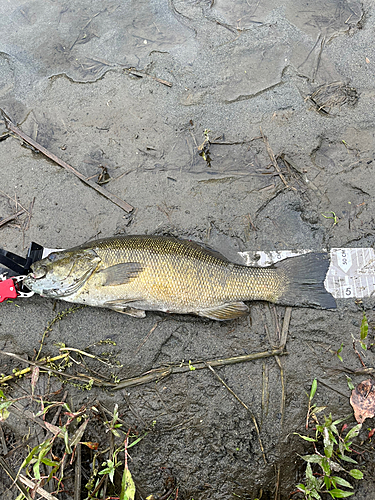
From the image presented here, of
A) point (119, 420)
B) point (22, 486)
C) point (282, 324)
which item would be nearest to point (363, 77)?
point (282, 324)

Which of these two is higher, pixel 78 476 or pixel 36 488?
pixel 36 488

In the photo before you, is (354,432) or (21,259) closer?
(354,432)

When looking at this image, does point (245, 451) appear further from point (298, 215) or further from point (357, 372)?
point (298, 215)

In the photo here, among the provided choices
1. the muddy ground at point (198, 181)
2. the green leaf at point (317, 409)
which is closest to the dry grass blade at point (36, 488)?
the muddy ground at point (198, 181)

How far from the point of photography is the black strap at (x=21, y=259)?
11.9 feet

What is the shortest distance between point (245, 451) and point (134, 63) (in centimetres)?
490

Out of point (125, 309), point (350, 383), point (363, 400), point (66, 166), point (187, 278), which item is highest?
point (66, 166)

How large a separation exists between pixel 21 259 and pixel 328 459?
3745mm

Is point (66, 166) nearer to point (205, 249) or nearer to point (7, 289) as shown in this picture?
point (7, 289)

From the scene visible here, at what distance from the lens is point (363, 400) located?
138 inches

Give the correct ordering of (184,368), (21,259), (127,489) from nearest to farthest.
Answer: (127,489)
(184,368)
(21,259)

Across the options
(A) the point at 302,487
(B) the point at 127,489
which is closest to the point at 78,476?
(B) the point at 127,489

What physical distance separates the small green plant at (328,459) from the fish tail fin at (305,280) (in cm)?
85

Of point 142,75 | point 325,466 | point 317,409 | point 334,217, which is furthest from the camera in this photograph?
point 142,75
